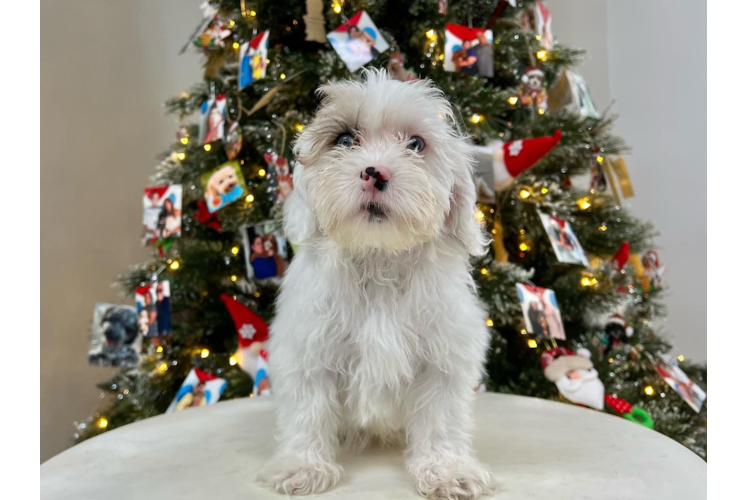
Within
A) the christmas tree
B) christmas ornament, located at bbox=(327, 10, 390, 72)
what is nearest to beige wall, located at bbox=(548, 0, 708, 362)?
the christmas tree

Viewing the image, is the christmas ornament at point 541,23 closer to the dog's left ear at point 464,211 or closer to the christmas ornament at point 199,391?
the dog's left ear at point 464,211

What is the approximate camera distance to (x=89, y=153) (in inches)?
110

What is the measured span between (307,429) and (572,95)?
192 cm

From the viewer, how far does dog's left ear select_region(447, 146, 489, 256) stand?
1.11 meters

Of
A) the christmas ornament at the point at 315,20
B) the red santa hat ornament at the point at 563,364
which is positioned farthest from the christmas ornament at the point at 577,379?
the christmas ornament at the point at 315,20

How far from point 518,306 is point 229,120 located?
1.36 m

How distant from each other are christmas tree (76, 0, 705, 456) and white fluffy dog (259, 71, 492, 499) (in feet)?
2.62

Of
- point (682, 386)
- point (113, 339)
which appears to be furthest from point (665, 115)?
point (113, 339)

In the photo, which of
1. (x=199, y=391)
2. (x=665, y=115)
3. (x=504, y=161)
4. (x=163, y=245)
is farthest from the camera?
(x=665, y=115)

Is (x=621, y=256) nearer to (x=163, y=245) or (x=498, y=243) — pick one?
(x=498, y=243)

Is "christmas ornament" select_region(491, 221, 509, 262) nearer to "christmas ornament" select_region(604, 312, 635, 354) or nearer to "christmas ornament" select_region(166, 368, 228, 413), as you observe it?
"christmas ornament" select_region(604, 312, 635, 354)
